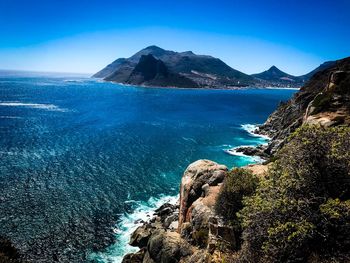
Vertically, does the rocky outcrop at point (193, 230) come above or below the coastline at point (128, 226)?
above

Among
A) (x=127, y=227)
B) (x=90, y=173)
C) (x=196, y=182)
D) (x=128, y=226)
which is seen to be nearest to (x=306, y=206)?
(x=196, y=182)

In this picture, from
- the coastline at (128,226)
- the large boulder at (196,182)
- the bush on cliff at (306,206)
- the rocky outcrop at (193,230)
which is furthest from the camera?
the coastline at (128,226)

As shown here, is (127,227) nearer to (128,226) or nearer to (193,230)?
(128,226)

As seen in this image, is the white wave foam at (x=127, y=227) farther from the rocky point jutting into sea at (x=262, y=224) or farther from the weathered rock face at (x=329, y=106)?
the weathered rock face at (x=329, y=106)

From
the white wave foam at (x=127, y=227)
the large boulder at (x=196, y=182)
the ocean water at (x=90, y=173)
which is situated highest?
the large boulder at (x=196, y=182)

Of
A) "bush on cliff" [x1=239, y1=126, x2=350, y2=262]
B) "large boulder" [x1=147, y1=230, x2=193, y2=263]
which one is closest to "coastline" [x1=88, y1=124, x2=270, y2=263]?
"large boulder" [x1=147, y1=230, x2=193, y2=263]

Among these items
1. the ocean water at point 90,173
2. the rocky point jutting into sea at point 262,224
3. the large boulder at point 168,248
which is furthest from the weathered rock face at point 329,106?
the large boulder at point 168,248

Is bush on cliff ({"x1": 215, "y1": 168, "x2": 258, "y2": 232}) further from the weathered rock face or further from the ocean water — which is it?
the weathered rock face

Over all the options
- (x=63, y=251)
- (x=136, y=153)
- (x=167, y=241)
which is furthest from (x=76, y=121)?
(x=167, y=241)
